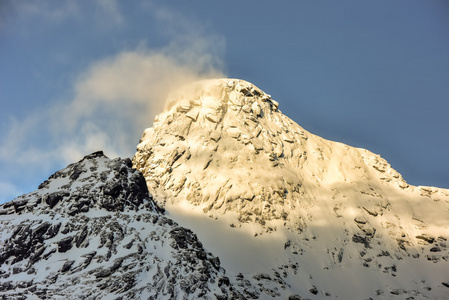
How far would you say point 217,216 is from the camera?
17275cm

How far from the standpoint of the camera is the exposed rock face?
10125 cm

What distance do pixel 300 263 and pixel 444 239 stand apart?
7197 centimetres

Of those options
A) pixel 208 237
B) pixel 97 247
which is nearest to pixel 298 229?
pixel 208 237

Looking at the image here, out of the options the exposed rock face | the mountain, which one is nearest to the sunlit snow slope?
the mountain

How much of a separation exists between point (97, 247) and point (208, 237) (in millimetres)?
54016

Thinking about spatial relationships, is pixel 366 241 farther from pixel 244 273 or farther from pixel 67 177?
pixel 67 177

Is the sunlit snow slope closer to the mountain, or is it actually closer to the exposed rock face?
the mountain

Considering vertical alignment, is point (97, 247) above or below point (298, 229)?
below

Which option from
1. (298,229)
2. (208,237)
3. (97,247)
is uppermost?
(298,229)

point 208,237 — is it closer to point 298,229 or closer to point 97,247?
point 298,229

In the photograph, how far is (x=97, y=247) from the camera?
4419 inches

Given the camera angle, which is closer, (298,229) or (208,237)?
(208,237)

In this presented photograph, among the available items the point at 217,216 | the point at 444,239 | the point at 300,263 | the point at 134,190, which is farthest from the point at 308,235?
the point at 134,190

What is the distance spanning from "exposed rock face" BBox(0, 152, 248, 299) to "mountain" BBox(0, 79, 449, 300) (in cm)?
33
